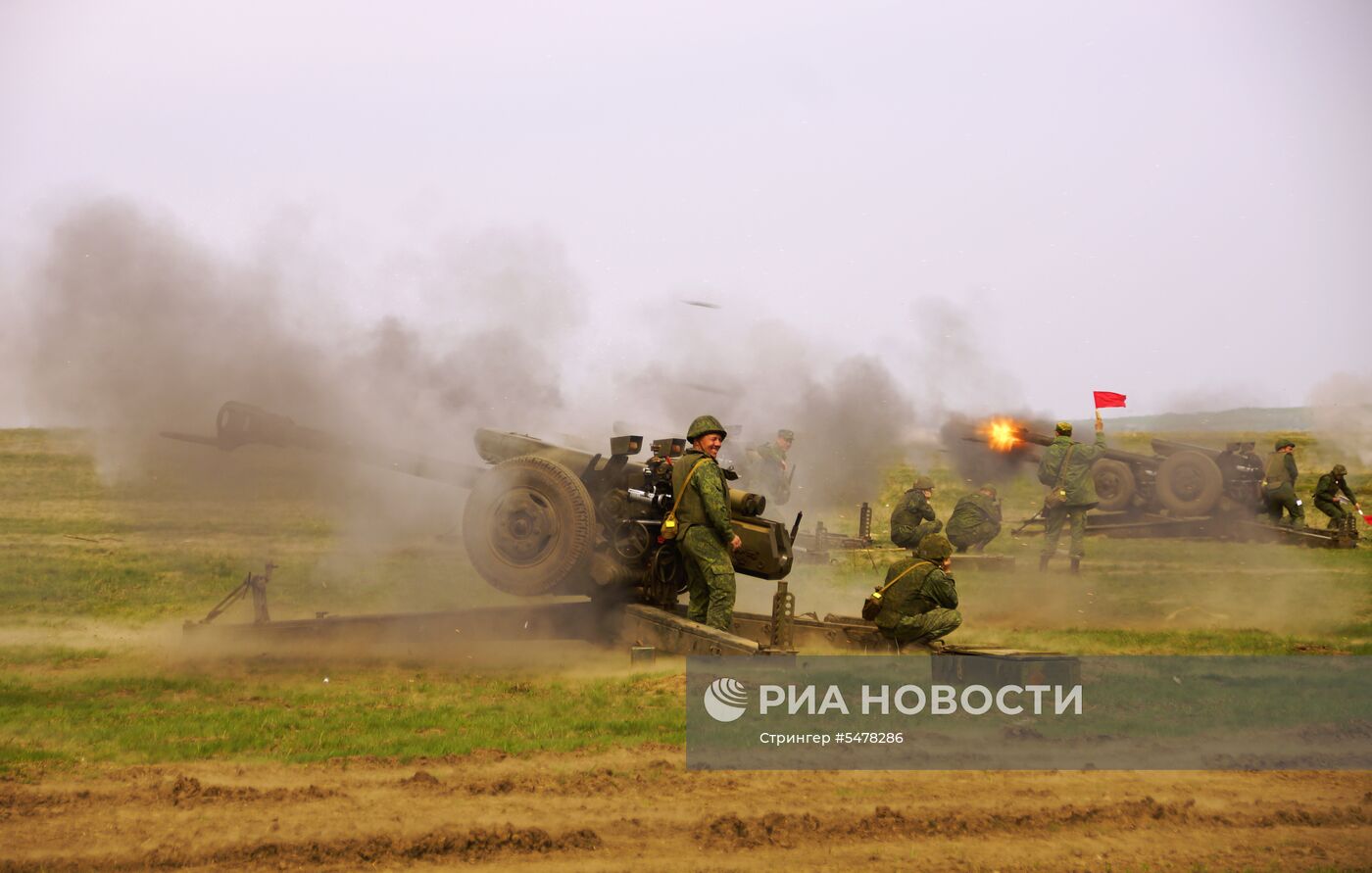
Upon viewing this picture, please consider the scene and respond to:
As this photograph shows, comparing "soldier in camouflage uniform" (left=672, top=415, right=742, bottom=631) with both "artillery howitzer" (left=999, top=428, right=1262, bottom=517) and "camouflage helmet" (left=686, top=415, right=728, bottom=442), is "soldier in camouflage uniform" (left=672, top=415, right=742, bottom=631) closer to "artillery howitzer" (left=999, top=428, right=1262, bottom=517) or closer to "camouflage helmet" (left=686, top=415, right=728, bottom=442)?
"camouflage helmet" (left=686, top=415, right=728, bottom=442)

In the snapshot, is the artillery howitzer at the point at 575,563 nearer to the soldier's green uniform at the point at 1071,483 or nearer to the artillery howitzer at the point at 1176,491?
the soldier's green uniform at the point at 1071,483

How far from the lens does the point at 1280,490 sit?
21.0 metres

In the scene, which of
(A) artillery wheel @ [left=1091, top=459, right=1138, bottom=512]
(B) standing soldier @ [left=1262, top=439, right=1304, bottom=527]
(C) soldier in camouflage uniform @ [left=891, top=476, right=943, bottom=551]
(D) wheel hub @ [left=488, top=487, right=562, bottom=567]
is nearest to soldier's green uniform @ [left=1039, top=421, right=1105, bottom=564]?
(C) soldier in camouflage uniform @ [left=891, top=476, right=943, bottom=551]

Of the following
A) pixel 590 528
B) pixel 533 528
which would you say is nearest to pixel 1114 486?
pixel 590 528

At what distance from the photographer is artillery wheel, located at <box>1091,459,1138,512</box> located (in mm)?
22234

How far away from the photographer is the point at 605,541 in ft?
32.8

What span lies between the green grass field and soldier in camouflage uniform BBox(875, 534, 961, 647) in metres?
1.66

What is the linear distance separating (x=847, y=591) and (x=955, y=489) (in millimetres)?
19765

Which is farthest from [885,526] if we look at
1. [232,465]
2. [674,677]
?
[674,677]

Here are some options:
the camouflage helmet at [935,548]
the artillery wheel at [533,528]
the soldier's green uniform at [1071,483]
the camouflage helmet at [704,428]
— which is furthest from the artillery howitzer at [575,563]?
the soldier's green uniform at [1071,483]

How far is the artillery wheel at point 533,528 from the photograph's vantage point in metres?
9.73

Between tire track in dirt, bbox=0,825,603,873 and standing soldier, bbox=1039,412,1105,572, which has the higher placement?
standing soldier, bbox=1039,412,1105,572

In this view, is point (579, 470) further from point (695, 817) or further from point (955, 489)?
point (955, 489)

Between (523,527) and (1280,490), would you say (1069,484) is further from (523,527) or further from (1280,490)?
(523,527)
